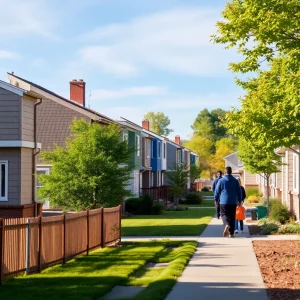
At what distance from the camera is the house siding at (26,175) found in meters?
21.7

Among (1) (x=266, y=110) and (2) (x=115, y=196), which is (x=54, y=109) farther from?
(1) (x=266, y=110)

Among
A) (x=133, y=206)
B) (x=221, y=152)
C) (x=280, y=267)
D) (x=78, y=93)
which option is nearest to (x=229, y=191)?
(x=280, y=267)

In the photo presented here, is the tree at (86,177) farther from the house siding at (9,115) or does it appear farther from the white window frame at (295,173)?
the white window frame at (295,173)

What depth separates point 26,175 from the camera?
22109 millimetres

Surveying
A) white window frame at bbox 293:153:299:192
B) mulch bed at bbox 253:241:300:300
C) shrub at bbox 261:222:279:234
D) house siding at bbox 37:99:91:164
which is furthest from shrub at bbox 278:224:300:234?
house siding at bbox 37:99:91:164

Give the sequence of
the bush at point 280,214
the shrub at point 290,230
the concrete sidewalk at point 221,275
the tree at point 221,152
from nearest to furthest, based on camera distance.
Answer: the concrete sidewalk at point 221,275
the shrub at point 290,230
the bush at point 280,214
the tree at point 221,152

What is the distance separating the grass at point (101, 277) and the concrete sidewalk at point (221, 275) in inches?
9.1

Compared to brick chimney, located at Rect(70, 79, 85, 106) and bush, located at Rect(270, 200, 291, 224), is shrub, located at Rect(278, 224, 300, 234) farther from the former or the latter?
brick chimney, located at Rect(70, 79, 85, 106)

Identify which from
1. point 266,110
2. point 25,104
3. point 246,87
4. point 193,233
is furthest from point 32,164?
point 266,110

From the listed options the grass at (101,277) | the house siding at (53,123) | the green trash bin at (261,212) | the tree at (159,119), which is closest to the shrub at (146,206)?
the house siding at (53,123)

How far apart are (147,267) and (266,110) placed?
4284 mm

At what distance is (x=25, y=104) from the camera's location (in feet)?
72.1

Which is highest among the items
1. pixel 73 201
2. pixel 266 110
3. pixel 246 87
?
pixel 246 87

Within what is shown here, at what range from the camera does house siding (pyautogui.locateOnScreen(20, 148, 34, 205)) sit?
21.7 metres
